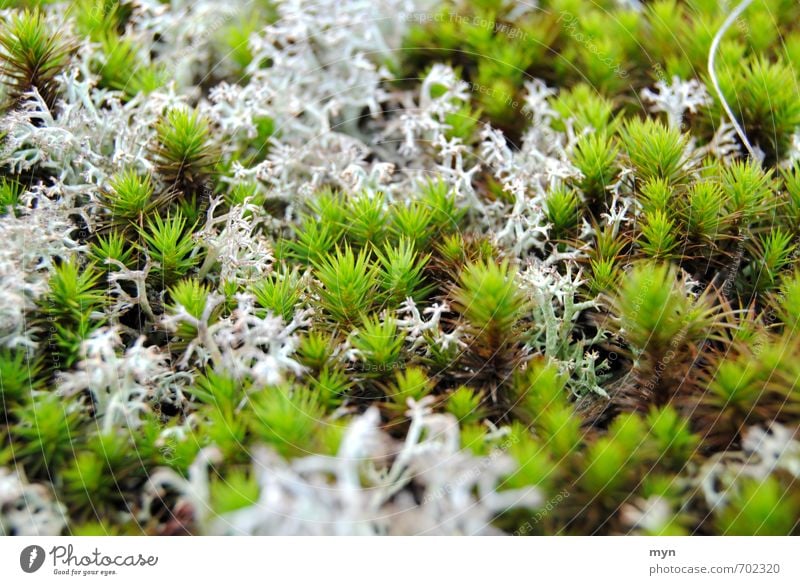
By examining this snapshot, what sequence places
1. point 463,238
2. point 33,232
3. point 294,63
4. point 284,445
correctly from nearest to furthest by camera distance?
point 284,445 → point 33,232 → point 463,238 → point 294,63

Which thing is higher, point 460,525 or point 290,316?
point 290,316

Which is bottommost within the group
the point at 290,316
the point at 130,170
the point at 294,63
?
the point at 290,316

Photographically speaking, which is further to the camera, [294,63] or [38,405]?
[294,63]

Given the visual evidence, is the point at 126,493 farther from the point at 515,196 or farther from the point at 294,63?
the point at 294,63

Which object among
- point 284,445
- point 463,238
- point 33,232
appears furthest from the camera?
point 463,238

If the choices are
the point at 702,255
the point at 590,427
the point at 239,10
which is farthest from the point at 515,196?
the point at 239,10
